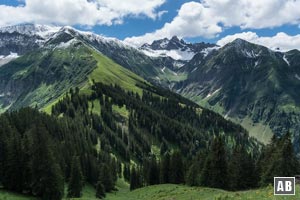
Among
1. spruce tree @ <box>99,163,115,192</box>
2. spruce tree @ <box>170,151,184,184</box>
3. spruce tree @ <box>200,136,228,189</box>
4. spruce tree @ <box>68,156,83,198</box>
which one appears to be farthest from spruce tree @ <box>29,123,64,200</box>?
spruce tree @ <box>99,163,115,192</box>

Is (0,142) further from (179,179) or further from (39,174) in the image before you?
(179,179)

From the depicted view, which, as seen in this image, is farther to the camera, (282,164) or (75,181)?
(75,181)

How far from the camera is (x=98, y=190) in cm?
10975

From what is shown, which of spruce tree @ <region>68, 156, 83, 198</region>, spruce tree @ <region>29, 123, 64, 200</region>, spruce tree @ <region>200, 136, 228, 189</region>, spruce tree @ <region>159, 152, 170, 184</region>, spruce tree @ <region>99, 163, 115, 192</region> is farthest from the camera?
spruce tree @ <region>99, 163, 115, 192</region>

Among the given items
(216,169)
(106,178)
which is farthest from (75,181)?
(216,169)

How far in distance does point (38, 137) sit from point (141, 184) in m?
84.4

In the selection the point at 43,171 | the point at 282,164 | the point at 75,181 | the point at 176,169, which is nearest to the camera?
the point at 43,171

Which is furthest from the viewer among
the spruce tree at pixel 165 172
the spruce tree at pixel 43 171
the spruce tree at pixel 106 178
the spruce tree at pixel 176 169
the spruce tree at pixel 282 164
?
the spruce tree at pixel 106 178

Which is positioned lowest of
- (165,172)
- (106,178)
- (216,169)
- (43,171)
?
(106,178)

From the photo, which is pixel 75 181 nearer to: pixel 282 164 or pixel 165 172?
pixel 165 172

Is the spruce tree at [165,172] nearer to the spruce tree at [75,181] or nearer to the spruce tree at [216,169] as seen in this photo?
the spruce tree at [75,181]

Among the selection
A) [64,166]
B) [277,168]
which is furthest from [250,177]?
[64,166]

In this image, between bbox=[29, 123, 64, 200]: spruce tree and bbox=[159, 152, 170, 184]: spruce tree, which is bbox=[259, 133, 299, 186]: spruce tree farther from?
bbox=[159, 152, 170, 184]: spruce tree

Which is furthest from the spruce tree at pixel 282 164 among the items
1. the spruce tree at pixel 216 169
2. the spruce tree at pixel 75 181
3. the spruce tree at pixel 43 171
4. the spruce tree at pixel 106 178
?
the spruce tree at pixel 106 178
